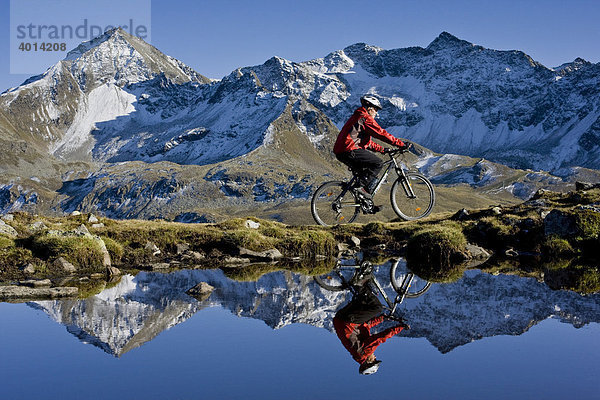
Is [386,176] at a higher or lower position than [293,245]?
higher

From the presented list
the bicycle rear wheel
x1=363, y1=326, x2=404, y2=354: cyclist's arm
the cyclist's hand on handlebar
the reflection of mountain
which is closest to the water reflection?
the reflection of mountain

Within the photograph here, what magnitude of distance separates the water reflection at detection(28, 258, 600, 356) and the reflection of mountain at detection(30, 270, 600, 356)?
0.08 feet

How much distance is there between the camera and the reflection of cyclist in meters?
12.0

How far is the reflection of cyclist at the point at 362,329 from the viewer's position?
1199 cm

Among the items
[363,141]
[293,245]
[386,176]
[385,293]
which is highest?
[363,141]

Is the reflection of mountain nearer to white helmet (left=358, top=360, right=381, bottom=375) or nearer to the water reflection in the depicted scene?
the water reflection

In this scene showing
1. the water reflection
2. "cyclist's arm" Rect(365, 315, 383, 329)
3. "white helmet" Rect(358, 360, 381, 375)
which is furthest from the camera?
"cyclist's arm" Rect(365, 315, 383, 329)

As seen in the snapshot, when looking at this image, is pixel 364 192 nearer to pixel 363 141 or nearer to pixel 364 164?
pixel 364 164

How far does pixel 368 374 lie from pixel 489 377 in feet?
7.79

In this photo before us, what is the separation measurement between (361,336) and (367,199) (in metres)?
11.3

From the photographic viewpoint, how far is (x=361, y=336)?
1354 cm

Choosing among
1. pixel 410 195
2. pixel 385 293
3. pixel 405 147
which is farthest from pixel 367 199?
pixel 385 293

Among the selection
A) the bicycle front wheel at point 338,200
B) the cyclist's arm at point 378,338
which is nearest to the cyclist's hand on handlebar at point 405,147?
the bicycle front wheel at point 338,200

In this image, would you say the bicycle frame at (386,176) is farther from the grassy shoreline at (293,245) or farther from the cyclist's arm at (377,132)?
the grassy shoreline at (293,245)
